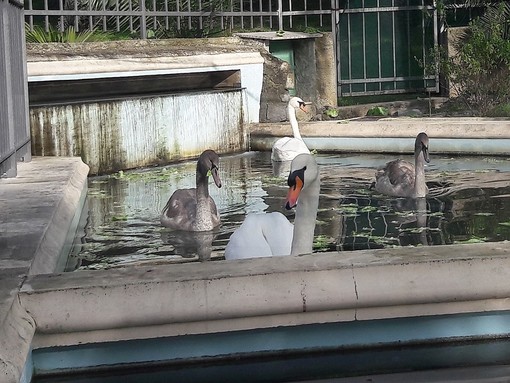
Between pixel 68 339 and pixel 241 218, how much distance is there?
16.0 feet

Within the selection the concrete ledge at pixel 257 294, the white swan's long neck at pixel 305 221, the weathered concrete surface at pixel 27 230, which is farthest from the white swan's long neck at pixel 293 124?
the concrete ledge at pixel 257 294

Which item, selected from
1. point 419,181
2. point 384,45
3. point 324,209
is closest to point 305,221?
point 324,209

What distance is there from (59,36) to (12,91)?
5939mm

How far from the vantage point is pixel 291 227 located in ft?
23.0

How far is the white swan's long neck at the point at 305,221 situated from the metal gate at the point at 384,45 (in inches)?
552

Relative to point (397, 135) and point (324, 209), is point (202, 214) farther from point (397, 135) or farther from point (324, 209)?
point (397, 135)

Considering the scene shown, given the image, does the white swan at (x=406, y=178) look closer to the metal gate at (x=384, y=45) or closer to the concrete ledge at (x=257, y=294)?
the concrete ledge at (x=257, y=294)

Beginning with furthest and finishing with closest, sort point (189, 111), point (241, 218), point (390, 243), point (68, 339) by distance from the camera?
point (189, 111) < point (241, 218) < point (390, 243) < point (68, 339)

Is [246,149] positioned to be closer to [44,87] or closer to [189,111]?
[189,111]

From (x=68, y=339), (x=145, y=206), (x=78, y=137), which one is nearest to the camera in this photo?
(x=68, y=339)

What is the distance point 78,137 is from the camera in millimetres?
13156

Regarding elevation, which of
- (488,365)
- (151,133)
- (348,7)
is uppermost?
(348,7)

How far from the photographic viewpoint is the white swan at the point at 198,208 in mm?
9227

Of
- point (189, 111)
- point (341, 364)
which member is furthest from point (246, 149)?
point (341, 364)
